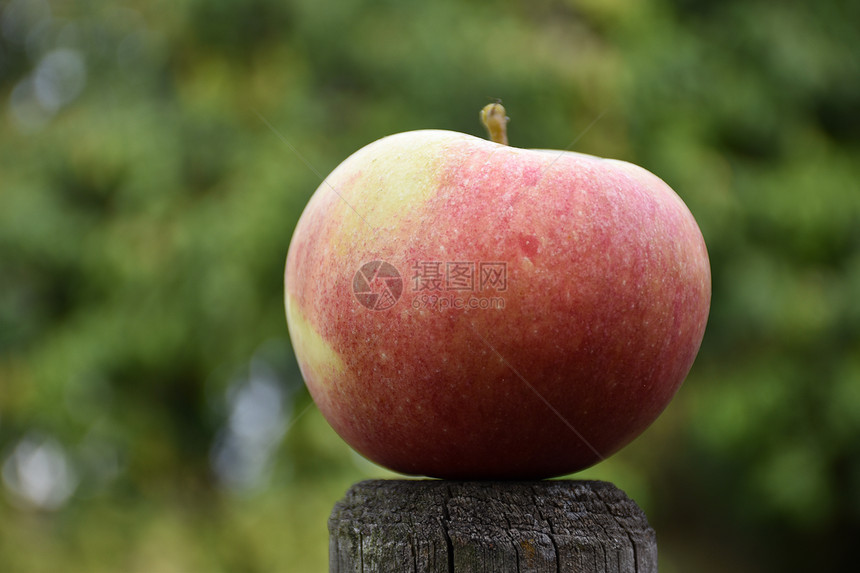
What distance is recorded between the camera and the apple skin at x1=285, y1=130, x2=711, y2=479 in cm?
135

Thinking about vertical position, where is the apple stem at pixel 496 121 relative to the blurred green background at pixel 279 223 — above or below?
above

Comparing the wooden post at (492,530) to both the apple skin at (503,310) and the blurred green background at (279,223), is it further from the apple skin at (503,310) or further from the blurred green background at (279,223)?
the blurred green background at (279,223)

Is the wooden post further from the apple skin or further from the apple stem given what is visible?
the apple stem

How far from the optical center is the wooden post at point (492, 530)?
133 centimetres

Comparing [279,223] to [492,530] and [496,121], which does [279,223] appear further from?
[492,530]

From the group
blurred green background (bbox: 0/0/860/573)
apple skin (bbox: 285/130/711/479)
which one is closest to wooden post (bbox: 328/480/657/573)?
apple skin (bbox: 285/130/711/479)

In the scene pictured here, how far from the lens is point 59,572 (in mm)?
5051

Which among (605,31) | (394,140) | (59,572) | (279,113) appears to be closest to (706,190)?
(605,31)

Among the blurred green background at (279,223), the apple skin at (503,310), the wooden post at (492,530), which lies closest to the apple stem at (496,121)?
the apple skin at (503,310)

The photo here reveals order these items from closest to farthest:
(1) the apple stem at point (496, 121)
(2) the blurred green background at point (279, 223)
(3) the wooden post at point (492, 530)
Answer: (3) the wooden post at point (492, 530) → (1) the apple stem at point (496, 121) → (2) the blurred green background at point (279, 223)

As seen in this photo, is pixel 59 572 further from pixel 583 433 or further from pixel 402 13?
pixel 583 433

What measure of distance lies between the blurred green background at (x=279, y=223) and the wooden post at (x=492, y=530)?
3333mm

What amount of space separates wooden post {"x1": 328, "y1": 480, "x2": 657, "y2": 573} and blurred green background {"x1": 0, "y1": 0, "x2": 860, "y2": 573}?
131 inches

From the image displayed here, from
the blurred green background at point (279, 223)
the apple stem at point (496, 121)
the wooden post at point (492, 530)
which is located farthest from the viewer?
the blurred green background at point (279, 223)
